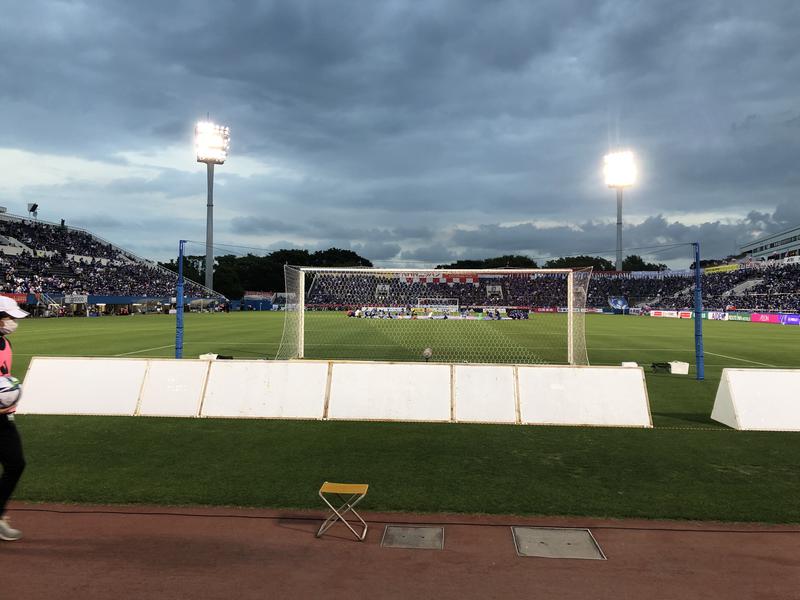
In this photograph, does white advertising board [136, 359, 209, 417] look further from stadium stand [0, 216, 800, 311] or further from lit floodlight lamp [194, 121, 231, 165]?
lit floodlight lamp [194, 121, 231, 165]

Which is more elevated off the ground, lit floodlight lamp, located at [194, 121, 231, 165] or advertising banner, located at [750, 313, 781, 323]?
lit floodlight lamp, located at [194, 121, 231, 165]

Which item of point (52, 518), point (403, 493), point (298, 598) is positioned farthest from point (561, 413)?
point (52, 518)

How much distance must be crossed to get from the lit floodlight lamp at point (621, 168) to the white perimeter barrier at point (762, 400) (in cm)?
6538

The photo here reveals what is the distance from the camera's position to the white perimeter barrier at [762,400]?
32.4ft

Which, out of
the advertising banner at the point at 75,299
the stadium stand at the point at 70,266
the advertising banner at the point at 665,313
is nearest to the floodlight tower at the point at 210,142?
the stadium stand at the point at 70,266

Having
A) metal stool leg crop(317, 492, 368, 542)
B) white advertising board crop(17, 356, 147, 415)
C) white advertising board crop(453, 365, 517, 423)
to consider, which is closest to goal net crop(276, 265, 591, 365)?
white advertising board crop(453, 365, 517, 423)

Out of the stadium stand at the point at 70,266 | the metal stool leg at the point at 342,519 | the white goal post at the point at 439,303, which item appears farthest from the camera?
the white goal post at the point at 439,303

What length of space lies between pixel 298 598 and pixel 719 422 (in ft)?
31.6

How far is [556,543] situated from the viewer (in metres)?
5.24

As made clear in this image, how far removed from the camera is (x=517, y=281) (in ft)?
189

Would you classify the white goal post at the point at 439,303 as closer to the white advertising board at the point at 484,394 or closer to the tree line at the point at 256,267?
the white advertising board at the point at 484,394

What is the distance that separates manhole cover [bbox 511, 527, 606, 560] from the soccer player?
5.10m

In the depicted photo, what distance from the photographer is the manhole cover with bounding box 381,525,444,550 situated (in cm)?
518

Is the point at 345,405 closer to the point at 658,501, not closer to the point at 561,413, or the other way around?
the point at 561,413
